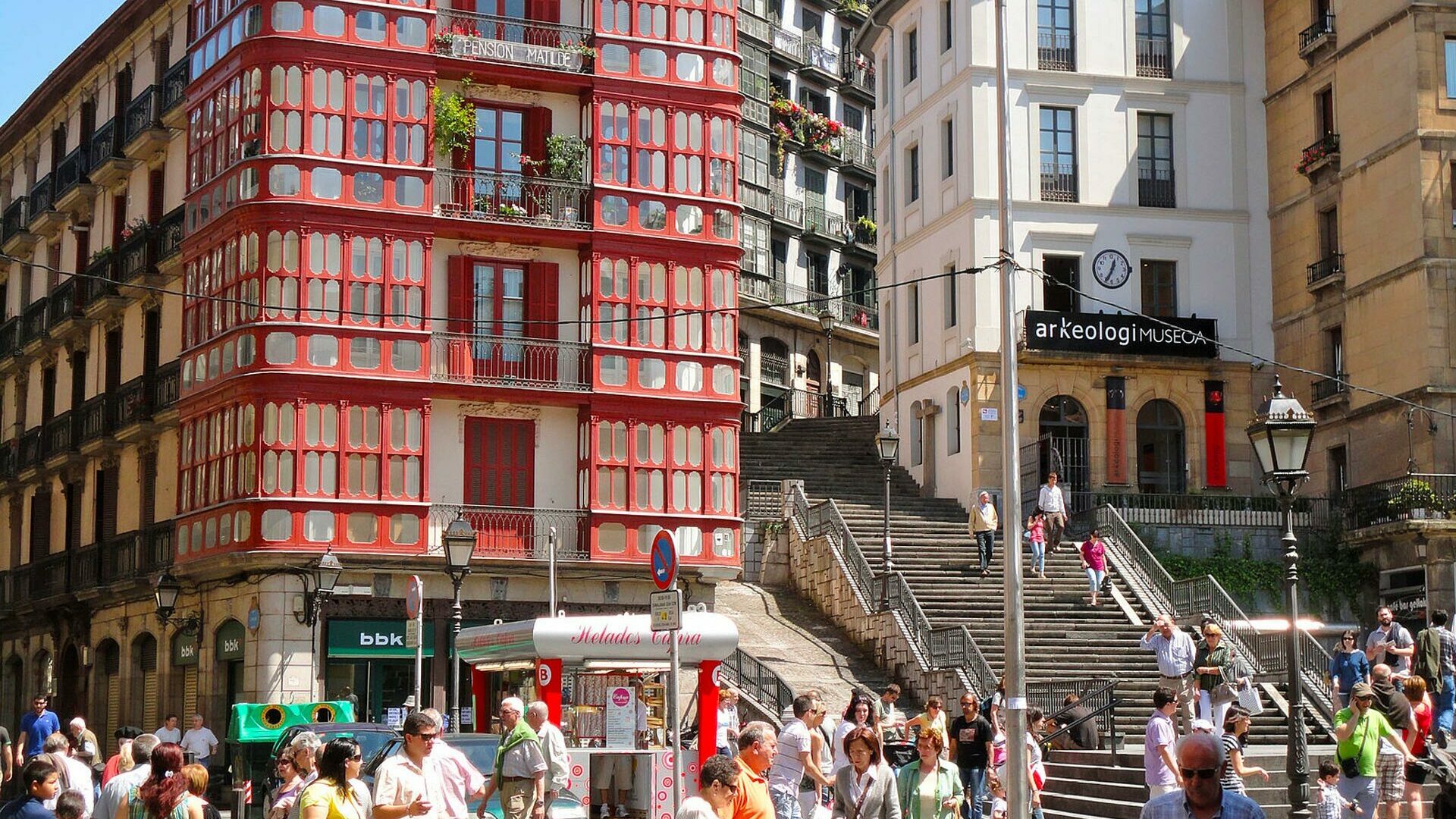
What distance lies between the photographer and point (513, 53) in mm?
39688

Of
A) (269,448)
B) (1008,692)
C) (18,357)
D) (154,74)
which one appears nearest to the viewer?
(1008,692)

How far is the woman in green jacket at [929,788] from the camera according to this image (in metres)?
15.0

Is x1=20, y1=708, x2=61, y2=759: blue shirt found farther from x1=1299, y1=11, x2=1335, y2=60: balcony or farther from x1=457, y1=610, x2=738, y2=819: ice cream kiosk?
x1=1299, y1=11, x2=1335, y2=60: balcony

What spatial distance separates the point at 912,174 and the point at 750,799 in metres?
38.2

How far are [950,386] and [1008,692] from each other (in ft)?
81.8

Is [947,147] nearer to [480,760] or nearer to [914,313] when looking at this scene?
[914,313]

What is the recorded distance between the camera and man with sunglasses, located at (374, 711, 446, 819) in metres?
14.1

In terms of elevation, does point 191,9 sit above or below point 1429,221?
above

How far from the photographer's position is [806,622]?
40.5 meters

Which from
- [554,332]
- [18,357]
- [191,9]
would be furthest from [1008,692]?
[18,357]

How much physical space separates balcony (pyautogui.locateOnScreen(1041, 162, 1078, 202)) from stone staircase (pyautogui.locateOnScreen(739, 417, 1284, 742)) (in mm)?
7110

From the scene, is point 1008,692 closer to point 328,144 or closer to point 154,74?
point 328,144

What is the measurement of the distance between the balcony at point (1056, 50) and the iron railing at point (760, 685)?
1784cm

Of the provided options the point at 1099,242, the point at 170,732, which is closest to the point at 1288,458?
the point at 170,732
